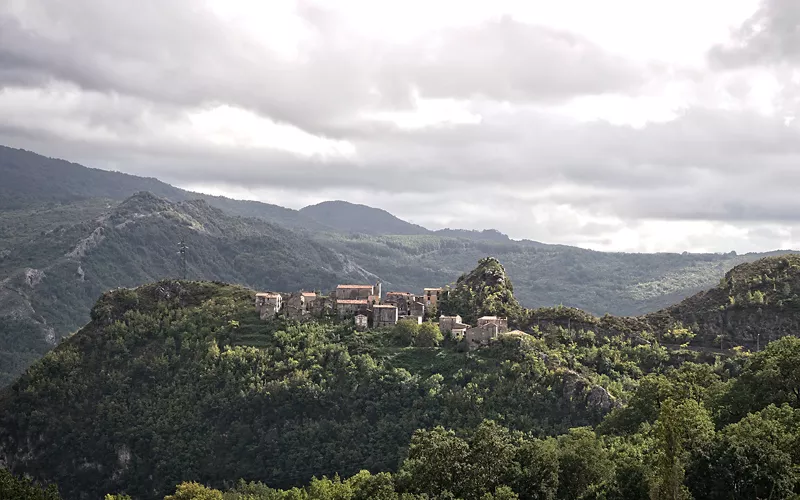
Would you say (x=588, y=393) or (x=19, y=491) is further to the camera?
(x=588, y=393)

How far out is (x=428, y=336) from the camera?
114 metres

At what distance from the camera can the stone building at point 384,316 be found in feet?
397

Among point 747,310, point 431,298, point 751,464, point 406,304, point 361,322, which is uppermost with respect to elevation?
point 747,310

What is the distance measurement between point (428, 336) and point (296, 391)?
18625 mm

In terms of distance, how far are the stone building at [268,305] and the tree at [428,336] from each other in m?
23.2

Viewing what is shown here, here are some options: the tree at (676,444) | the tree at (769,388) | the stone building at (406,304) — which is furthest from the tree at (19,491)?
the stone building at (406,304)

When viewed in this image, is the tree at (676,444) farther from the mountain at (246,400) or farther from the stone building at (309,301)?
the stone building at (309,301)

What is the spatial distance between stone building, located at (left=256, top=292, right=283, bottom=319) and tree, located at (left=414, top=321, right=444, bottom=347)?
23.2 metres

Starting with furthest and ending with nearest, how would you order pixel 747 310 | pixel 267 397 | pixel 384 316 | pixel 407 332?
pixel 384 316 → pixel 747 310 → pixel 407 332 → pixel 267 397

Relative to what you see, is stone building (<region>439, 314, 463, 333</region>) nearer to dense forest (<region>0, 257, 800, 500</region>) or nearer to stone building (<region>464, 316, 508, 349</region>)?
dense forest (<region>0, 257, 800, 500</region>)

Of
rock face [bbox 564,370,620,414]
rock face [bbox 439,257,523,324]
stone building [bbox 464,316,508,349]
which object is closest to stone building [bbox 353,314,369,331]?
rock face [bbox 439,257,523,324]

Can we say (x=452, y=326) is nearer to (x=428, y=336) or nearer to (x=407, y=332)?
(x=428, y=336)

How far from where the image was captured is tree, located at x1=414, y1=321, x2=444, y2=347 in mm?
113438

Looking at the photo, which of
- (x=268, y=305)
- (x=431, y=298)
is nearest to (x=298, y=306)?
(x=268, y=305)
